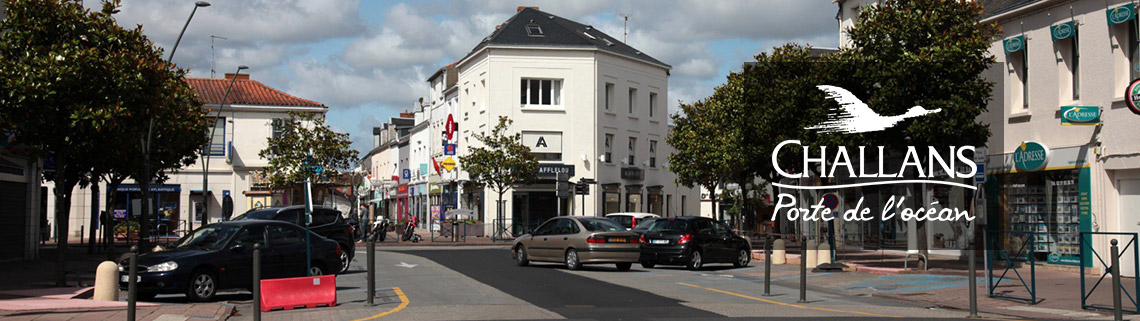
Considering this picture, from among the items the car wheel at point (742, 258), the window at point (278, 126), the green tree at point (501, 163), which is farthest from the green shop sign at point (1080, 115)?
the window at point (278, 126)

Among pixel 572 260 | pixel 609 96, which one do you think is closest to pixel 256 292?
pixel 572 260

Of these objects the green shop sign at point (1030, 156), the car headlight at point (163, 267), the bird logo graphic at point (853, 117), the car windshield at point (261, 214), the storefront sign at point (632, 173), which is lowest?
the car headlight at point (163, 267)

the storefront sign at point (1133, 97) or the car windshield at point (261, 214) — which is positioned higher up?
the storefront sign at point (1133, 97)

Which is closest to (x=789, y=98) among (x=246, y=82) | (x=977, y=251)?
(x=977, y=251)

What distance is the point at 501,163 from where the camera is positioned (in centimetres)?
4616

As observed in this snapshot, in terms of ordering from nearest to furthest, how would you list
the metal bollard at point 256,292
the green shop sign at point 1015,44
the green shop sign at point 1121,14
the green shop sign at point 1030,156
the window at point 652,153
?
the metal bollard at point 256,292
the green shop sign at point 1121,14
the green shop sign at point 1030,156
the green shop sign at point 1015,44
the window at point 652,153

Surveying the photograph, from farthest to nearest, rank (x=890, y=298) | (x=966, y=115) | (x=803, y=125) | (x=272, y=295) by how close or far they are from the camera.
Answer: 1. (x=803, y=125)
2. (x=966, y=115)
3. (x=890, y=298)
4. (x=272, y=295)

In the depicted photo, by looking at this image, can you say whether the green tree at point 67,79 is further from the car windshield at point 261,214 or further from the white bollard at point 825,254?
the white bollard at point 825,254

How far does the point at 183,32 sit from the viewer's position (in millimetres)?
28062

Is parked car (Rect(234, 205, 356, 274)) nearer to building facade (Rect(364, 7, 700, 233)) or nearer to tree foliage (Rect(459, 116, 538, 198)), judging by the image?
tree foliage (Rect(459, 116, 538, 198))

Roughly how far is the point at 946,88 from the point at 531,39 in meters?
32.8

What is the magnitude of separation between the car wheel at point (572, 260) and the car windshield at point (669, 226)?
258cm

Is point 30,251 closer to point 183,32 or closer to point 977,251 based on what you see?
point 183,32

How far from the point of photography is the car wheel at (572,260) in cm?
2356
